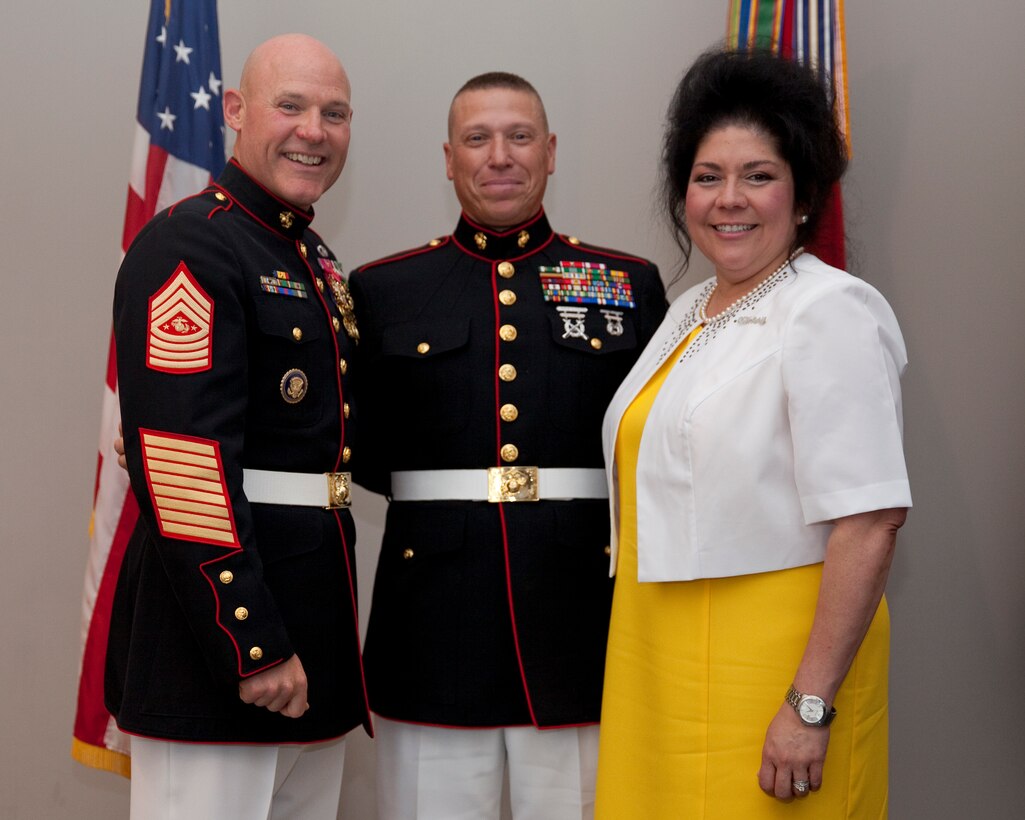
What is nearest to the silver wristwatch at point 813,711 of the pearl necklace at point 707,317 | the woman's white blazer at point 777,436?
the woman's white blazer at point 777,436

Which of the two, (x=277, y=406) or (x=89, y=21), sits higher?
(x=89, y=21)

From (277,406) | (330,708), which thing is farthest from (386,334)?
(330,708)

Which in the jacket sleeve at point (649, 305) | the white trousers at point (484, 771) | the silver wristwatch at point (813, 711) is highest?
the jacket sleeve at point (649, 305)

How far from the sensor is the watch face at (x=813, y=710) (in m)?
1.51

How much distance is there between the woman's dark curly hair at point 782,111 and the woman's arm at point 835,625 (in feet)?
1.65

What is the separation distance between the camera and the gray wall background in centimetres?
294

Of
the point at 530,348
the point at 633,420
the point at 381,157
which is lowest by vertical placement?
the point at 633,420

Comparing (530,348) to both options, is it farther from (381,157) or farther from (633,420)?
(381,157)

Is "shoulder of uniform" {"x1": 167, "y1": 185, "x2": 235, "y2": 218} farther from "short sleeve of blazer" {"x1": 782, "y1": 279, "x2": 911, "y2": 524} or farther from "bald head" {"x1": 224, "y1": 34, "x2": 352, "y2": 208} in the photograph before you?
"short sleeve of blazer" {"x1": 782, "y1": 279, "x2": 911, "y2": 524}

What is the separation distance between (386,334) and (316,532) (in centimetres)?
49

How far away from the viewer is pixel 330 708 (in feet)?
6.04

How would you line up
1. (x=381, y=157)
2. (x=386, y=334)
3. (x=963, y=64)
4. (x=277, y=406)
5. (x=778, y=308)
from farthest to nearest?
(x=381, y=157)
(x=963, y=64)
(x=386, y=334)
(x=277, y=406)
(x=778, y=308)

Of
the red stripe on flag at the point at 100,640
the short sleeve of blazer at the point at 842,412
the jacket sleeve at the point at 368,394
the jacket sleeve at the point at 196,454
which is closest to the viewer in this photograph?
the short sleeve of blazer at the point at 842,412

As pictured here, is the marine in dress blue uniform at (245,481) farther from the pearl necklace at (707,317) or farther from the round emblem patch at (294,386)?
the pearl necklace at (707,317)
